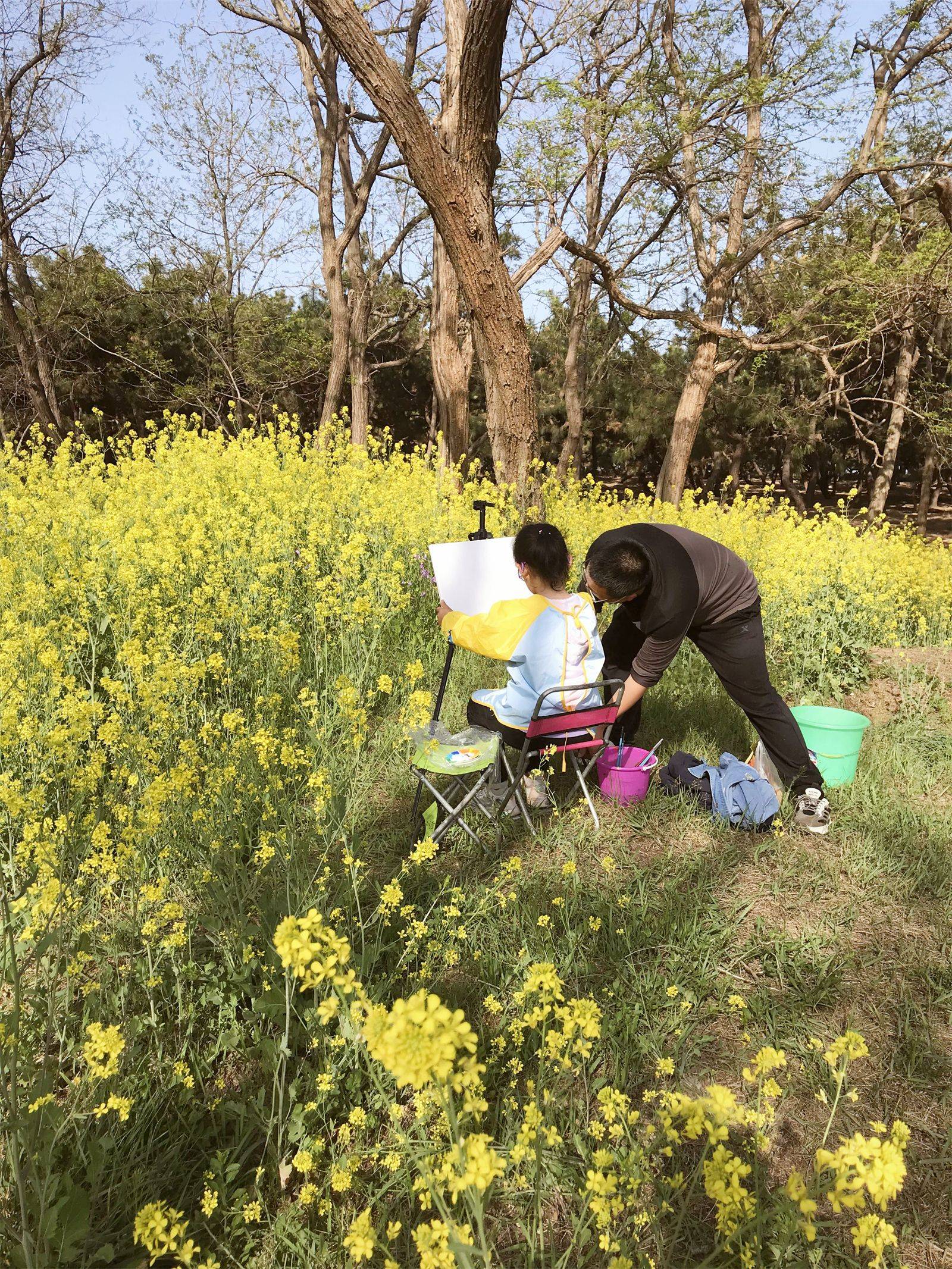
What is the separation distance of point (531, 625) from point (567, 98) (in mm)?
7935

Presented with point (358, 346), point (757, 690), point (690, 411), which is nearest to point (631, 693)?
point (757, 690)

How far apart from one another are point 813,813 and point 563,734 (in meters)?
1.16

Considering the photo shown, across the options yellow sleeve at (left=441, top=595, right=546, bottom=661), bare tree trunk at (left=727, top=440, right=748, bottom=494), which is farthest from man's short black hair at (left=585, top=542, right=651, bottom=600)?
bare tree trunk at (left=727, top=440, right=748, bottom=494)

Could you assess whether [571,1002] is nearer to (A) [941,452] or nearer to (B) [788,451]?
(A) [941,452]

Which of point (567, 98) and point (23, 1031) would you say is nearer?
point (23, 1031)

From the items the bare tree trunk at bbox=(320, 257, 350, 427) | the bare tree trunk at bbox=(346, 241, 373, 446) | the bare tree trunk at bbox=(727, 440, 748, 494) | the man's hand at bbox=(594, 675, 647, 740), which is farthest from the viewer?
the bare tree trunk at bbox=(727, 440, 748, 494)

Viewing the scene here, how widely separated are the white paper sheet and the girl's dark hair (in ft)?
0.68

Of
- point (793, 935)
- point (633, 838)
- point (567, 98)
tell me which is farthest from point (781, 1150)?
point (567, 98)

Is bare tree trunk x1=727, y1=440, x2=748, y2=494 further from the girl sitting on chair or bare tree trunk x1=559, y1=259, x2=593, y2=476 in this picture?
the girl sitting on chair

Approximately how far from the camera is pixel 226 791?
2.34 meters

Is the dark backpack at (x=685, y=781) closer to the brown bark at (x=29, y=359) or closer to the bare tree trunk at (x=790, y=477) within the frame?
the brown bark at (x=29, y=359)

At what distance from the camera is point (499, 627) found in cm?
266

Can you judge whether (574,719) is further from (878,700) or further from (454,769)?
(878,700)

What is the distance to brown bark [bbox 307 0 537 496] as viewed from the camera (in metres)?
3.94
